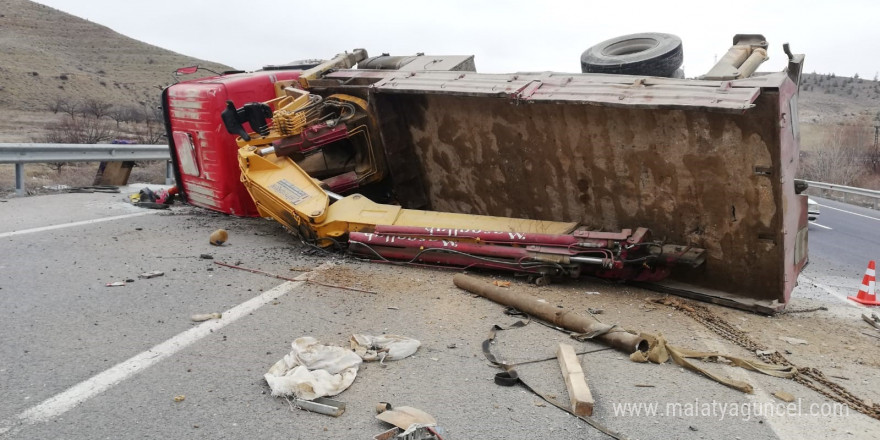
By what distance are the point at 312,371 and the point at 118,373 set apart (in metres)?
0.95

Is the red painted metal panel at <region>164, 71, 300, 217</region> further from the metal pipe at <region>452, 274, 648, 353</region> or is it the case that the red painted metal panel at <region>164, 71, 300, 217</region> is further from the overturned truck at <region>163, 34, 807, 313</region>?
the metal pipe at <region>452, 274, 648, 353</region>

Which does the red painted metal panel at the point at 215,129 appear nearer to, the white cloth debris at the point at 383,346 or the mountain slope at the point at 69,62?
the white cloth debris at the point at 383,346

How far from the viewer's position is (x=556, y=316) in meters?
4.67

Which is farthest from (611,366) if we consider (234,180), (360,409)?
(234,180)

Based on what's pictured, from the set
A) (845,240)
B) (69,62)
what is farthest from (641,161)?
(69,62)

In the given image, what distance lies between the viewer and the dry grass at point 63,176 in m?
10.7

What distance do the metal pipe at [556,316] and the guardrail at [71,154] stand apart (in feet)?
23.7

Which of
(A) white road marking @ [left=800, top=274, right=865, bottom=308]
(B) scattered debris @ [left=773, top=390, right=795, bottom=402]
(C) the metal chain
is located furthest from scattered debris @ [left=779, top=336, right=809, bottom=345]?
(A) white road marking @ [left=800, top=274, right=865, bottom=308]

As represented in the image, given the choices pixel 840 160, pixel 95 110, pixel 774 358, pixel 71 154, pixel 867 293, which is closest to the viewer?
pixel 774 358

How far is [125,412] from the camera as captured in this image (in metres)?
3.01

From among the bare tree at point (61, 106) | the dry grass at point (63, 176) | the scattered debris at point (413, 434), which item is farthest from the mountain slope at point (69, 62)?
the scattered debris at point (413, 434)

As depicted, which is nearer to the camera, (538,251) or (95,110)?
(538,251)

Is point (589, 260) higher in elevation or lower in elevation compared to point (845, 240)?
higher

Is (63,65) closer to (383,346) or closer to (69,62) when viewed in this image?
(69,62)
